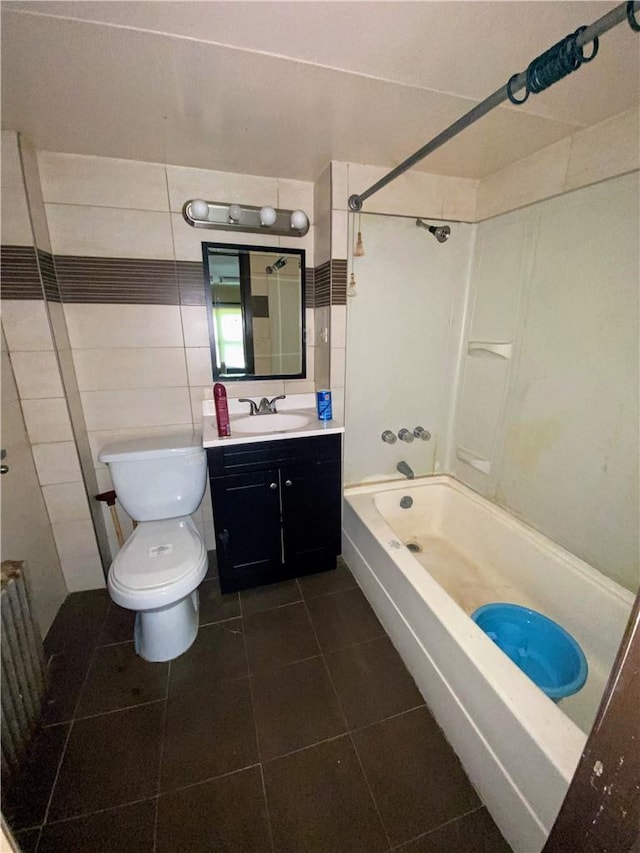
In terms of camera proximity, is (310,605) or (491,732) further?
(310,605)

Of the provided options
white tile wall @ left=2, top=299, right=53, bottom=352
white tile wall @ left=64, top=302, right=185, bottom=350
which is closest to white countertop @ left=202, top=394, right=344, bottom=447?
white tile wall @ left=64, top=302, right=185, bottom=350

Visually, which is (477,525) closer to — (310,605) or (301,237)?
(310,605)

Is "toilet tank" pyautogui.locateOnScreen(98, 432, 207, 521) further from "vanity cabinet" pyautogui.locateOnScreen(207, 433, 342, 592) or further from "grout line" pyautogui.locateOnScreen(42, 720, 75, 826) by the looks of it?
"grout line" pyautogui.locateOnScreen(42, 720, 75, 826)

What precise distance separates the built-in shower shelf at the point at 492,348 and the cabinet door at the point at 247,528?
4.43 feet

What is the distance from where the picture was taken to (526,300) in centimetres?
160

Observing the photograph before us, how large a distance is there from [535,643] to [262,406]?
1669mm

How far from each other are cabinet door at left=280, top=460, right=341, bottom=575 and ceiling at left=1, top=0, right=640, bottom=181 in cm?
144

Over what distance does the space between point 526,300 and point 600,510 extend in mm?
1000

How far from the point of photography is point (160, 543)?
150cm

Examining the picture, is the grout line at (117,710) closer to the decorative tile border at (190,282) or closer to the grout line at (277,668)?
the grout line at (277,668)

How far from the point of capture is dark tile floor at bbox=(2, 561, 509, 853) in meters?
0.93

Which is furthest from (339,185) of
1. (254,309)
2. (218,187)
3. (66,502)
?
(66,502)

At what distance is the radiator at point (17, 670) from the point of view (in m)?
1.00

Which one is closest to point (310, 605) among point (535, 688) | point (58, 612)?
point (535, 688)
